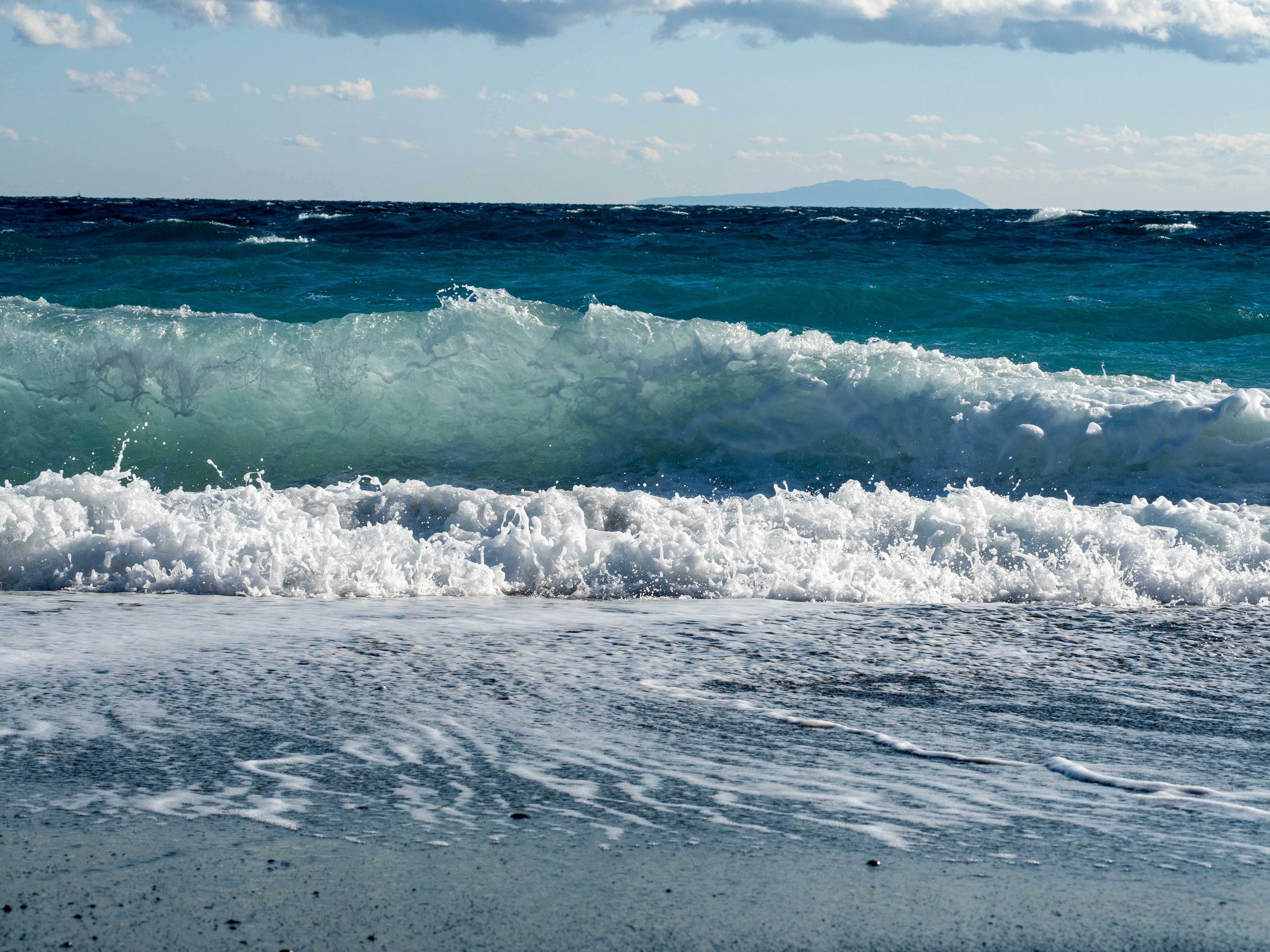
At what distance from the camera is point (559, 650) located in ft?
10.3

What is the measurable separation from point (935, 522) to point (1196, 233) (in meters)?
21.8

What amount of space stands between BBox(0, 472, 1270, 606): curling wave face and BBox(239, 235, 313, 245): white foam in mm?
14742

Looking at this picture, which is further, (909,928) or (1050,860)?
(1050,860)

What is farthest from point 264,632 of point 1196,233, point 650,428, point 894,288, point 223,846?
point 1196,233

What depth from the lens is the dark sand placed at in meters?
1.57

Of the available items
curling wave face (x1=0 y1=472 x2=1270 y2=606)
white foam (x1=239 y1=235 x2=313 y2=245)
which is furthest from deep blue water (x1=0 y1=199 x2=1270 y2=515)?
white foam (x1=239 y1=235 x2=313 y2=245)

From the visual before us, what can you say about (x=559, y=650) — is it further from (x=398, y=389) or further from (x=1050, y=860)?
(x=398, y=389)

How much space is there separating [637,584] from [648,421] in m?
3.77

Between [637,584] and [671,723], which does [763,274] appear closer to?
→ [637,584]

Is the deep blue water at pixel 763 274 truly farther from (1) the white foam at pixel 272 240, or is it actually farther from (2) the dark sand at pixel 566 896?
(2) the dark sand at pixel 566 896

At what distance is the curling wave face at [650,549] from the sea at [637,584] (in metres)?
0.02

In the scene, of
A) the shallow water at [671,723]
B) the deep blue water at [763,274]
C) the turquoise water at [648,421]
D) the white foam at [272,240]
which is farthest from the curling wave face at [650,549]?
the white foam at [272,240]

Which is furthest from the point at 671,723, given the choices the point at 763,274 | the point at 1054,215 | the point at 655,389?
the point at 1054,215

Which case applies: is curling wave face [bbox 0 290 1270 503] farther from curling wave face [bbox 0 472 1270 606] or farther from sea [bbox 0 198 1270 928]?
curling wave face [bbox 0 472 1270 606]
